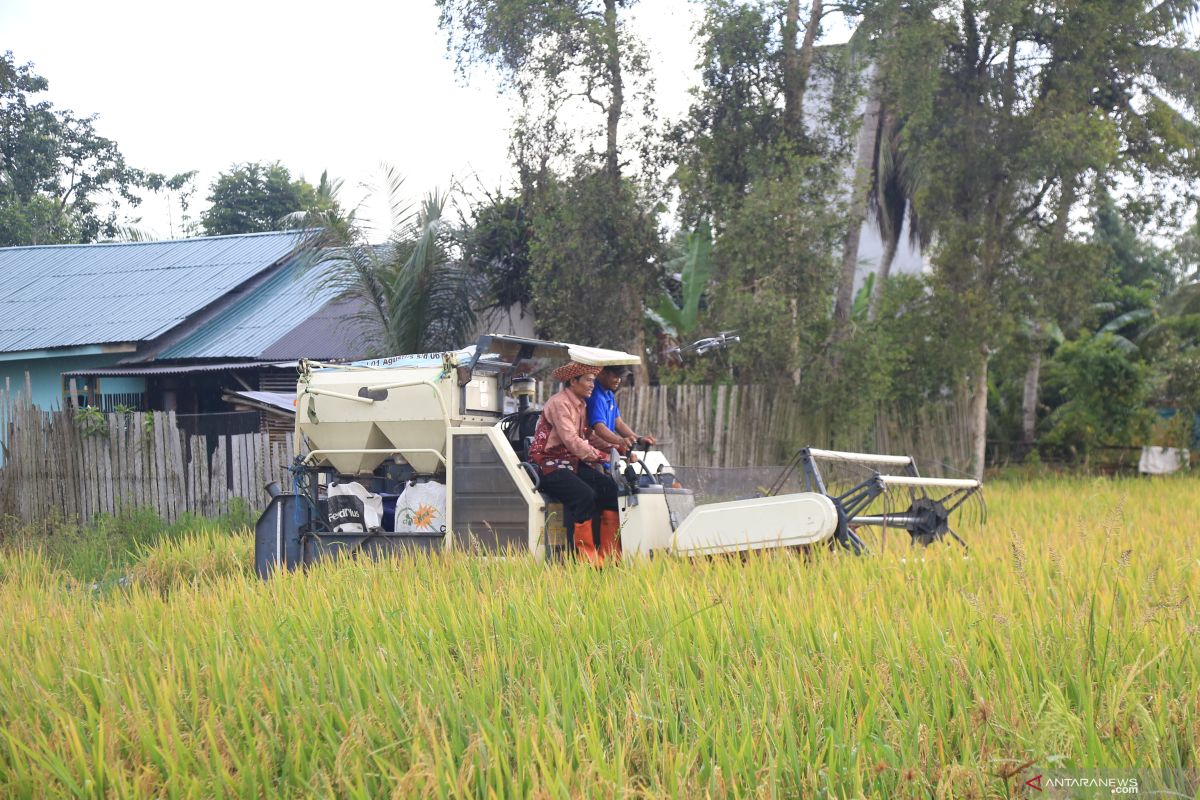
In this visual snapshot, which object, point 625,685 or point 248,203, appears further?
point 248,203

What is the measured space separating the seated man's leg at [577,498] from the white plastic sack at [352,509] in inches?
65.3

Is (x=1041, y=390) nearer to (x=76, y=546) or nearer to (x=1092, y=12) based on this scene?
(x=1092, y=12)

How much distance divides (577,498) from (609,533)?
14.9 inches

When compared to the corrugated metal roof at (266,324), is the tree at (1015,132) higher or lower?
higher

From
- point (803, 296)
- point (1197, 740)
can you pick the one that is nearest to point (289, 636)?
point (1197, 740)

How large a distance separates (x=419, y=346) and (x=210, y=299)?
15.4 ft

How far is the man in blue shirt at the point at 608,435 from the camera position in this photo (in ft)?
28.8

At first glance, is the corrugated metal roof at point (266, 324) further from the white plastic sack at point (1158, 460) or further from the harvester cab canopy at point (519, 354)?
the white plastic sack at point (1158, 460)

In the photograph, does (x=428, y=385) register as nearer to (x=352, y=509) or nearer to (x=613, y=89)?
(x=352, y=509)

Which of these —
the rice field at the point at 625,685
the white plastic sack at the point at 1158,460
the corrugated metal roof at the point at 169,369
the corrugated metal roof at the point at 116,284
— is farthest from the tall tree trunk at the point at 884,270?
the rice field at the point at 625,685

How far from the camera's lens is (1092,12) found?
57.3ft

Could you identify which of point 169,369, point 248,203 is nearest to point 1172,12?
point 169,369

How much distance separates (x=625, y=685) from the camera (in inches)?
195

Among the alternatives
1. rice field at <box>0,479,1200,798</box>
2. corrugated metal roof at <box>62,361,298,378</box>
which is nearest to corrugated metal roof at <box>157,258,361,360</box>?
corrugated metal roof at <box>62,361,298,378</box>
